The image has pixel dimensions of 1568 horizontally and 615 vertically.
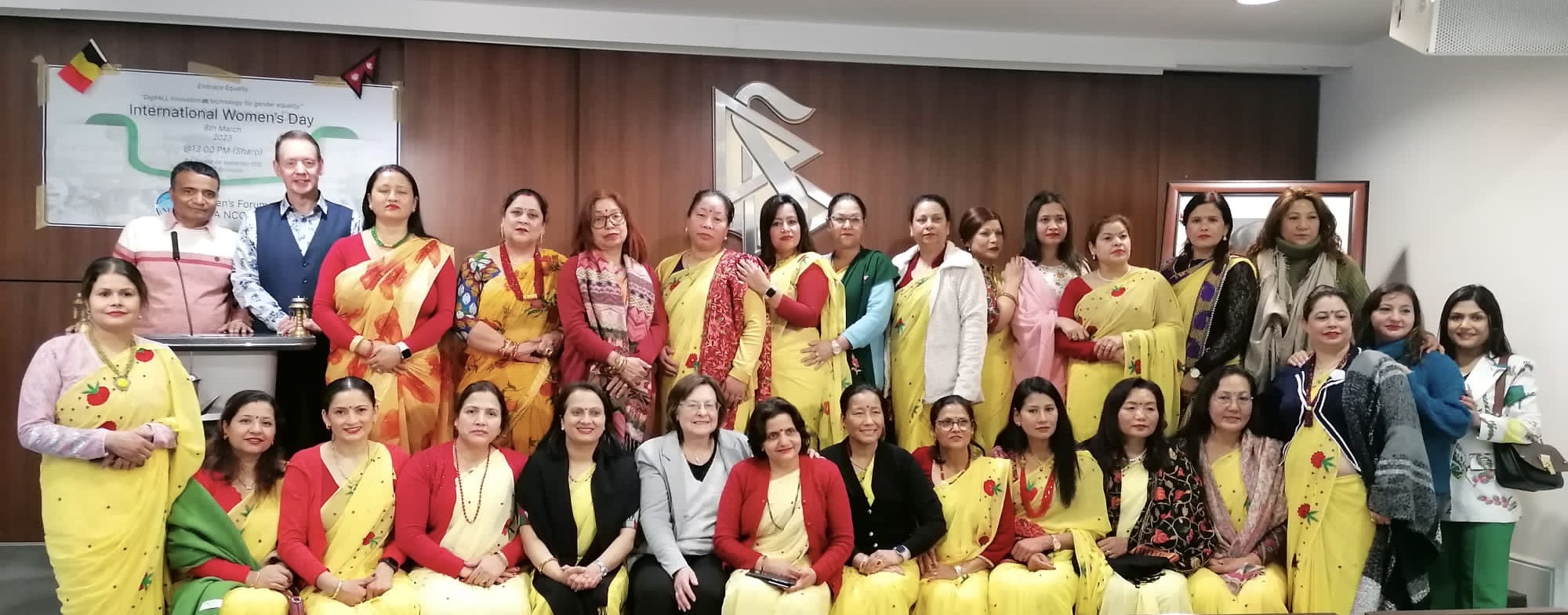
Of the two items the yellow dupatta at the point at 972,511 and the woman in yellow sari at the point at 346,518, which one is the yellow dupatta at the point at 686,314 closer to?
the yellow dupatta at the point at 972,511

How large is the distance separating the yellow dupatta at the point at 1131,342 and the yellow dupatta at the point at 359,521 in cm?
217

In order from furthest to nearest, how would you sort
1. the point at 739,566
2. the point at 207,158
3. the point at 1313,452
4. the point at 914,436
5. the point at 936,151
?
the point at 936,151 < the point at 207,158 < the point at 914,436 < the point at 1313,452 < the point at 739,566

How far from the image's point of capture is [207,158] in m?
3.91

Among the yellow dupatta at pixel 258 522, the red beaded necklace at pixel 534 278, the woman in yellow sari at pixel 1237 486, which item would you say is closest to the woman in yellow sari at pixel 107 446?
the yellow dupatta at pixel 258 522

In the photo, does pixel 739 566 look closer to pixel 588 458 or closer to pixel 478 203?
pixel 588 458

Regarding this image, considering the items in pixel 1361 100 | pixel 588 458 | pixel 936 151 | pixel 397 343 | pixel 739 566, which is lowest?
pixel 739 566

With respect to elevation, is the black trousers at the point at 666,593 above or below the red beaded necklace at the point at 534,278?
below

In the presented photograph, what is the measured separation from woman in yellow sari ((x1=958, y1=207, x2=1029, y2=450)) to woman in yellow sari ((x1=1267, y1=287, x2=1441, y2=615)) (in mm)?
911

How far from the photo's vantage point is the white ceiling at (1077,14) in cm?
394

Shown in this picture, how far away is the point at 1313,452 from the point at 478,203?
10.1ft

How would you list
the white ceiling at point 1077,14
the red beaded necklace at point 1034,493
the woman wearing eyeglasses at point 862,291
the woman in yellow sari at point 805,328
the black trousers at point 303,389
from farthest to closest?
the white ceiling at point 1077,14 → the woman wearing eyeglasses at point 862,291 → the woman in yellow sari at point 805,328 → the black trousers at point 303,389 → the red beaded necklace at point 1034,493

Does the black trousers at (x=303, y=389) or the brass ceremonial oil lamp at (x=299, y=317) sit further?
the black trousers at (x=303, y=389)

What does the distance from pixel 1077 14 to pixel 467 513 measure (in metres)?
2.91

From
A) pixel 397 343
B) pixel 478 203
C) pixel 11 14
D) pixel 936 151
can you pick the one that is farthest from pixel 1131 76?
pixel 11 14
